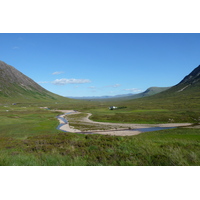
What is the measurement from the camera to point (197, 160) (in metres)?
6.68

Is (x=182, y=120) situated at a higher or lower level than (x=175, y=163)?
lower

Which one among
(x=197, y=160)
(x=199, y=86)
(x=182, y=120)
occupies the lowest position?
(x=182, y=120)

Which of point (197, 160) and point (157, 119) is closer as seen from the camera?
point (197, 160)

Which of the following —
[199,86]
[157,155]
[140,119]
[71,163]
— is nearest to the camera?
[71,163]

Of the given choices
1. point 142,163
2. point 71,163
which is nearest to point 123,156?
point 142,163

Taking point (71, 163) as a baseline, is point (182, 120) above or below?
below

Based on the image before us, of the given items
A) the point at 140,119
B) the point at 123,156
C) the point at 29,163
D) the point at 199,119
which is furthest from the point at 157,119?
the point at 29,163

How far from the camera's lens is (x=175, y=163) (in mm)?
6203

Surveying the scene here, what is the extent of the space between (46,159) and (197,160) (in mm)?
6583

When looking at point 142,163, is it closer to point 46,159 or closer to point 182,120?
point 46,159

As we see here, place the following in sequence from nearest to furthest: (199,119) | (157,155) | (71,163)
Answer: (71,163) < (157,155) < (199,119)

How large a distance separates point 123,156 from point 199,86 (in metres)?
230

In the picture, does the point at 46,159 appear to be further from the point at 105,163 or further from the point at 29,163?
the point at 105,163

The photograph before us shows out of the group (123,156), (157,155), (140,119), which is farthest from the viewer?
(140,119)
